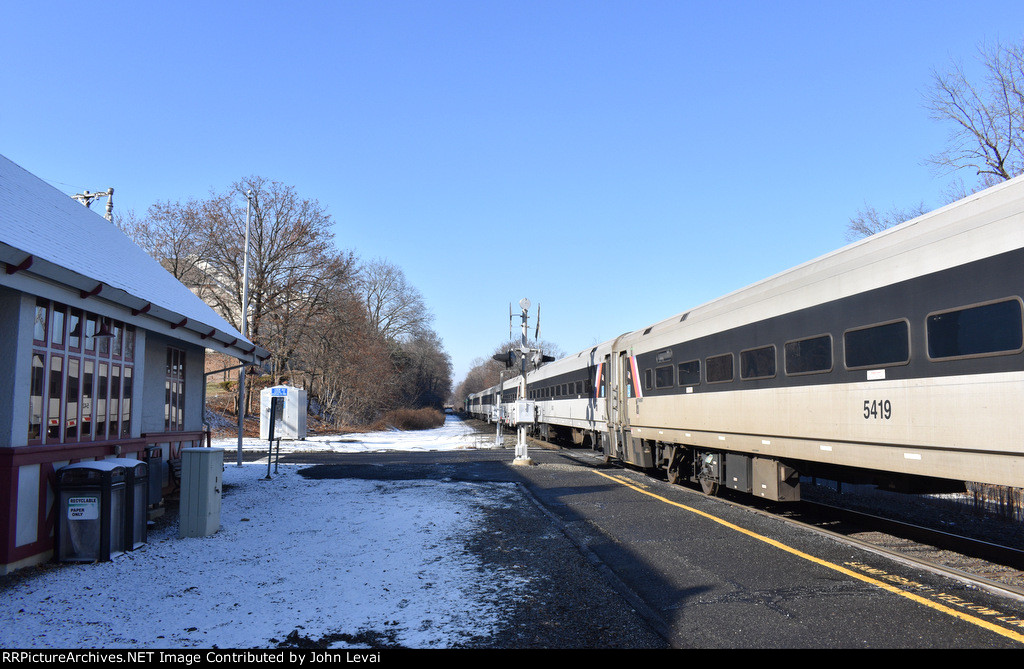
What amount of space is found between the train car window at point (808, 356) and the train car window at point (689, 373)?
299 centimetres

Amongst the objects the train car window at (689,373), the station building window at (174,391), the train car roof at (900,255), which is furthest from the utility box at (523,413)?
the station building window at (174,391)

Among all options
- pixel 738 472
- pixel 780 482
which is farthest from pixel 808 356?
pixel 738 472

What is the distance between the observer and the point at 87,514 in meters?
7.32

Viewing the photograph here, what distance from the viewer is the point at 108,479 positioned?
7.41 meters

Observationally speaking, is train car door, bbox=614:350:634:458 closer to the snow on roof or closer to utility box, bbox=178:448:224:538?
the snow on roof

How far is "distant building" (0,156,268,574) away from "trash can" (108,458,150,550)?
28.2 inches

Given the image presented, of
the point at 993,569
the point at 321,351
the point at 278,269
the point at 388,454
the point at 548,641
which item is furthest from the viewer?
the point at 321,351

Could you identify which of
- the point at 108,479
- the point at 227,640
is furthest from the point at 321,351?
the point at 227,640

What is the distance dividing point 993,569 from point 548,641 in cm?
491

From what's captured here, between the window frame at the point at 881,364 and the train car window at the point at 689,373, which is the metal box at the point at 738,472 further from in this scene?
the window frame at the point at 881,364

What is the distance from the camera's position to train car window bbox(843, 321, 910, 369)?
6820 millimetres

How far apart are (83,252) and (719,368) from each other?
9858 millimetres

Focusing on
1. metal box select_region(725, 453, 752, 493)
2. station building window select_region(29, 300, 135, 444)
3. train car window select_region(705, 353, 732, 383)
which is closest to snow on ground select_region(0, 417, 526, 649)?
station building window select_region(29, 300, 135, 444)
